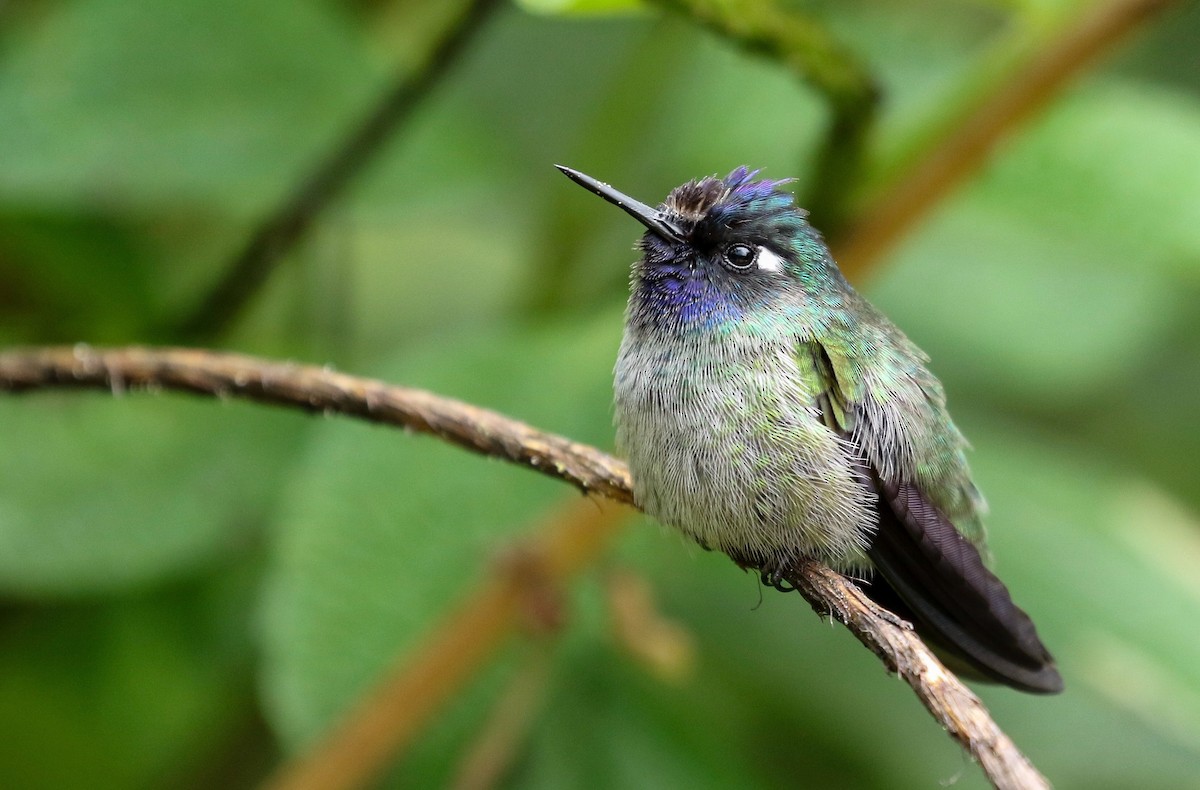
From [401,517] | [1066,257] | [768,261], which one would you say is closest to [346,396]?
[401,517]

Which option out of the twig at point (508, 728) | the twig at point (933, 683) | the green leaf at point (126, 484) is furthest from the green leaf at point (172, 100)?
the twig at point (933, 683)

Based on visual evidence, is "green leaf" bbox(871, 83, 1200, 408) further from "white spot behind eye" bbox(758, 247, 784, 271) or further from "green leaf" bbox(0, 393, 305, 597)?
"green leaf" bbox(0, 393, 305, 597)

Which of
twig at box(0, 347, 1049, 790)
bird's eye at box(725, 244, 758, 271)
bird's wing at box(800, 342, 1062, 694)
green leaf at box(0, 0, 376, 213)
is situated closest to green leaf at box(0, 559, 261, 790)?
green leaf at box(0, 0, 376, 213)

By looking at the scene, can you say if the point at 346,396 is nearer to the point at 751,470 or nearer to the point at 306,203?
the point at 751,470

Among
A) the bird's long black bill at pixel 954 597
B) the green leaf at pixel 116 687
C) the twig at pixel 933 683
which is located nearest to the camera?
the twig at pixel 933 683

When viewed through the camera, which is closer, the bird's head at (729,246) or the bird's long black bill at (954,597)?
the bird's long black bill at (954,597)

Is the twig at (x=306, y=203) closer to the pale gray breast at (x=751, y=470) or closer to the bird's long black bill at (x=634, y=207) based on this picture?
the bird's long black bill at (x=634, y=207)
